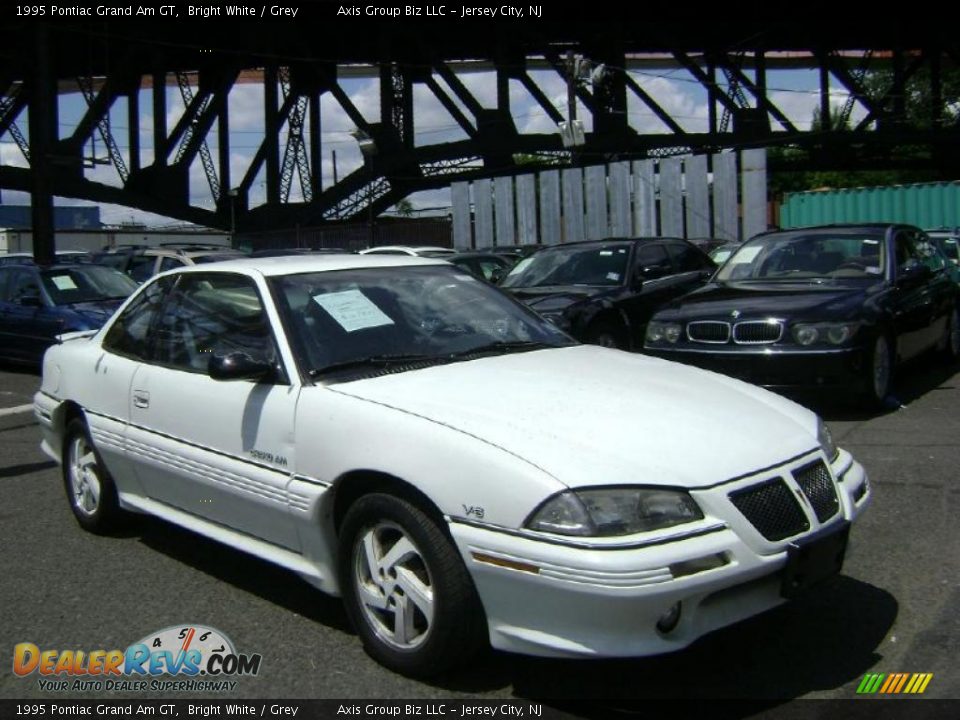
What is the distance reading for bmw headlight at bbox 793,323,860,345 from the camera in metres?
7.73

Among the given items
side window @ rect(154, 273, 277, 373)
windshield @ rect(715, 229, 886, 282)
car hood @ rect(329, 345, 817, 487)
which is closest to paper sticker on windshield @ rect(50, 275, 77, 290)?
windshield @ rect(715, 229, 886, 282)

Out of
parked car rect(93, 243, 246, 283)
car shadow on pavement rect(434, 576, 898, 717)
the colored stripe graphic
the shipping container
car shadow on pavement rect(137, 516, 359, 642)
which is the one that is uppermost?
the shipping container

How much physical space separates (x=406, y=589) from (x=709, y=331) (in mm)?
5399

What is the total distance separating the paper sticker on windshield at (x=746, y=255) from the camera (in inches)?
376

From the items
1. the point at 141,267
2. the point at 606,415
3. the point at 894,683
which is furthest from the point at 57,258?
the point at 894,683

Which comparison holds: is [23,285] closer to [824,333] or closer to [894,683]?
[824,333]

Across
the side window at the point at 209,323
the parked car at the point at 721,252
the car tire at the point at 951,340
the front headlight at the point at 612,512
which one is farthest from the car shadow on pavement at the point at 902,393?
the parked car at the point at 721,252

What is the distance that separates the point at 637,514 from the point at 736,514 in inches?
12.9

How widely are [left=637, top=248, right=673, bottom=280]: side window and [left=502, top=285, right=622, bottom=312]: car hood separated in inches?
18.2

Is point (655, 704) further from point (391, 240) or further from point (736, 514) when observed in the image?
point (391, 240)

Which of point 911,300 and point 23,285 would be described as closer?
point 911,300

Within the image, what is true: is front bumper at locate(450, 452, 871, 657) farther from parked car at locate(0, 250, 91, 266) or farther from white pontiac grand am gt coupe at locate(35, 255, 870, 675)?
parked car at locate(0, 250, 91, 266)

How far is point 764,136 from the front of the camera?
38344 millimetres

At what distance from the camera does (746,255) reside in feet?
31.6
